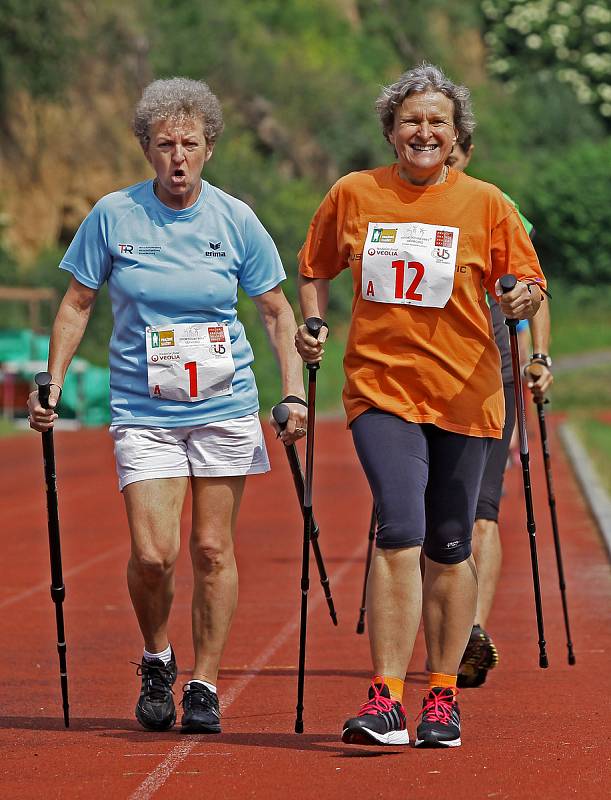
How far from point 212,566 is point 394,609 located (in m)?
0.84

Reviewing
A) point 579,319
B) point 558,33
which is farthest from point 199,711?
point 558,33

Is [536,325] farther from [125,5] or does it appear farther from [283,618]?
[125,5]

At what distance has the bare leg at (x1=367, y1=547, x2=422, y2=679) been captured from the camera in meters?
5.68

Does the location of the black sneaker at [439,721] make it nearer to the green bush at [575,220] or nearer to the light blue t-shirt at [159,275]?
the light blue t-shirt at [159,275]

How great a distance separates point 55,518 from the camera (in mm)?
6281

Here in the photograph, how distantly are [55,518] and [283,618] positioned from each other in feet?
11.1

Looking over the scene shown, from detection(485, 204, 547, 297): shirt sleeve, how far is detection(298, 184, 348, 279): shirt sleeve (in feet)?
1.76

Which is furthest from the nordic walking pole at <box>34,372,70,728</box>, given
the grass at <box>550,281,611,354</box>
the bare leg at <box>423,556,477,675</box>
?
the grass at <box>550,281,611,354</box>

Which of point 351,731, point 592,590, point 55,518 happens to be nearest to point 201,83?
point 55,518

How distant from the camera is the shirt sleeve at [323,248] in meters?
6.00

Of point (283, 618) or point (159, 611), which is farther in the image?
point (283, 618)

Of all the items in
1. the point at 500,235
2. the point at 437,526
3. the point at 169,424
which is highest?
the point at 500,235

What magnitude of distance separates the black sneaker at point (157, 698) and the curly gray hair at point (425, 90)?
6.80ft

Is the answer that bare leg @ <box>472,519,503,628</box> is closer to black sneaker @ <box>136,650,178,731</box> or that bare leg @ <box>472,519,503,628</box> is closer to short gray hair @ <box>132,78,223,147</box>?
black sneaker @ <box>136,650,178,731</box>
